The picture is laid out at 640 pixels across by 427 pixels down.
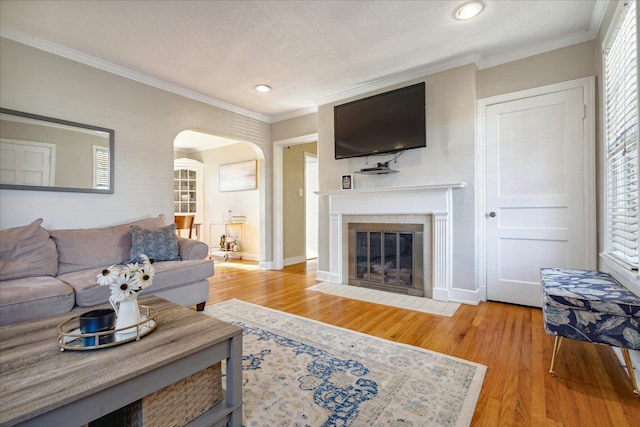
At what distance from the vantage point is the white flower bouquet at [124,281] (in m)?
1.17

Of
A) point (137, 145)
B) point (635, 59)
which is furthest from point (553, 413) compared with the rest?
point (137, 145)

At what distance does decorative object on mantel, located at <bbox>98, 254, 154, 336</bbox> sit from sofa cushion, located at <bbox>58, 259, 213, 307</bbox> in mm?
1102

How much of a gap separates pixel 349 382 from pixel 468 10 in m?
2.75

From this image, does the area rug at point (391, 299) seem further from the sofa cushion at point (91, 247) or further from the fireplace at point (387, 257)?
the sofa cushion at point (91, 247)

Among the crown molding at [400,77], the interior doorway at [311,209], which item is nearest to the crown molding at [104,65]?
the crown molding at [400,77]

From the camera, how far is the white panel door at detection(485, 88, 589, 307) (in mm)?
2637

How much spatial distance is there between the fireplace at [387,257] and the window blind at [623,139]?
5.04ft

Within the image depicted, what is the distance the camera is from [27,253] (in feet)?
7.42

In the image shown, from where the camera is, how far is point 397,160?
347 cm

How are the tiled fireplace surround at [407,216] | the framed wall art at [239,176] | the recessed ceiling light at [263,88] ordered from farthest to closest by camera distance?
the framed wall art at [239,176] < the recessed ceiling light at [263,88] < the tiled fireplace surround at [407,216]

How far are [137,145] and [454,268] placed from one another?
3.67 meters

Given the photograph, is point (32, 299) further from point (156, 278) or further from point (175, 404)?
point (175, 404)

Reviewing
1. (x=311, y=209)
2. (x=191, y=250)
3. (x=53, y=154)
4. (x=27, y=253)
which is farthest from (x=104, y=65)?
(x=311, y=209)

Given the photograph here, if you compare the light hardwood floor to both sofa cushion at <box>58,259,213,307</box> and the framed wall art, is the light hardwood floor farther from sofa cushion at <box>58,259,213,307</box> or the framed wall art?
the framed wall art
